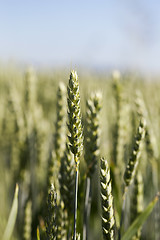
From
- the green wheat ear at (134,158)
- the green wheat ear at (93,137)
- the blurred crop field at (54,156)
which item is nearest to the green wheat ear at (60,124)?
the blurred crop field at (54,156)

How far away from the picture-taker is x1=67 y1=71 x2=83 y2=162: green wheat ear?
0.48m

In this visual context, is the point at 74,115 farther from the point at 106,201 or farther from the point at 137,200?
the point at 137,200

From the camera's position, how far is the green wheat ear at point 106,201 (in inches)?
19.2

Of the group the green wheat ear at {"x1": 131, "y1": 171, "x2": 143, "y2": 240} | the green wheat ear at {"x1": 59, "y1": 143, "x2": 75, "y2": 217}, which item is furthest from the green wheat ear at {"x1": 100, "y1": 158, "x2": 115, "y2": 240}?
the green wheat ear at {"x1": 131, "y1": 171, "x2": 143, "y2": 240}

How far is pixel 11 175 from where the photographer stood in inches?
54.6

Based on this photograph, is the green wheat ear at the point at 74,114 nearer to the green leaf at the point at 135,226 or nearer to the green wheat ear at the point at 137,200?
the green leaf at the point at 135,226

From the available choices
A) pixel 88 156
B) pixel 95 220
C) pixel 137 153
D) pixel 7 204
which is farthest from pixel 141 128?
pixel 7 204

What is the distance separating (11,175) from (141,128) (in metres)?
0.95

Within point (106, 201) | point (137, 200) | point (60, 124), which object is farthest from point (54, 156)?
point (106, 201)

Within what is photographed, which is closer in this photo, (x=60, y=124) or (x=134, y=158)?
Answer: (x=134, y=158)

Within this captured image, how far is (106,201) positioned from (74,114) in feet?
0.54

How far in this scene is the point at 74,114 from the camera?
19.0 inches

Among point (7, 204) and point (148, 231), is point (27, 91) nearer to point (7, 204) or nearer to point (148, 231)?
point (7, 204)

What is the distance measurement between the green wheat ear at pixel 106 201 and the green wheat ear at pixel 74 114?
5 centimetres
